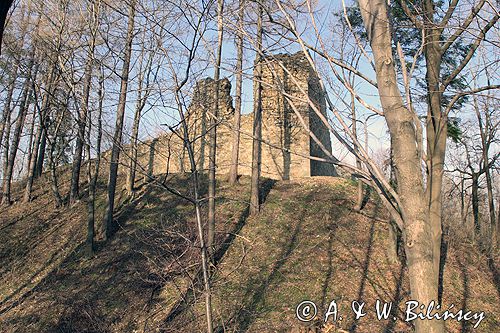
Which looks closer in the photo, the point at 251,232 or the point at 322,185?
the point at 251,232

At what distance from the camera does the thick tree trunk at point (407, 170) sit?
2.70 metres

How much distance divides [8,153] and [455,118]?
1664 cm

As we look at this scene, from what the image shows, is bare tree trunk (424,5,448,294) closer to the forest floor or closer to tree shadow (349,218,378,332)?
tree shadow (349,218,378,332)

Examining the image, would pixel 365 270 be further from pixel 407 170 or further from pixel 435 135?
pixel 407 170

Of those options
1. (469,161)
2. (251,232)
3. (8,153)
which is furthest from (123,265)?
(469,161)

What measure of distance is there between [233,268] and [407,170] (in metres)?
6.72

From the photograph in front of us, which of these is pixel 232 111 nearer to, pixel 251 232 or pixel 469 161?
pixel 251 232

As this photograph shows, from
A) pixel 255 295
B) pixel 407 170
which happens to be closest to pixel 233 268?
pixel 255 295

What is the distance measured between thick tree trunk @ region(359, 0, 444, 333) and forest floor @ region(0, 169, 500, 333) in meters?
3.90

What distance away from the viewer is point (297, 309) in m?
7.63

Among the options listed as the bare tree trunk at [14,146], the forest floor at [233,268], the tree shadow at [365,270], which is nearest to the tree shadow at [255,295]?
the forest floor at [233,268]

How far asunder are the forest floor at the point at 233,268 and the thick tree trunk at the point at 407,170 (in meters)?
3.90

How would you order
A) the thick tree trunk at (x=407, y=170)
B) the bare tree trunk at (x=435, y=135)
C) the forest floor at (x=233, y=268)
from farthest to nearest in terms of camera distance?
the forest floor at (x=233, y=268)
the bare tree trunk at (x=435, y=135)
the thick tree trunk at (x=407, y=170)

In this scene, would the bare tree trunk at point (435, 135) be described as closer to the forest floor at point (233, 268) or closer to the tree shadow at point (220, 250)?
the forest floor at point (233, 268)
